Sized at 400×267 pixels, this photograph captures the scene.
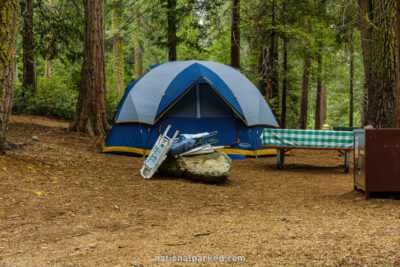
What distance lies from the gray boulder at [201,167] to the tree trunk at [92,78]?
501 cm

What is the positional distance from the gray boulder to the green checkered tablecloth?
6.75 ft

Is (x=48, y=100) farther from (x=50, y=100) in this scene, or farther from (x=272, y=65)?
(x=272, y=65)

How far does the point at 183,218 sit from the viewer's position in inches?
193

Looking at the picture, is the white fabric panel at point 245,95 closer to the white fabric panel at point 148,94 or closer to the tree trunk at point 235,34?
the white fabric panel at point 148,94

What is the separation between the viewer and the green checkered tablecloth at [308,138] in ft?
29.5

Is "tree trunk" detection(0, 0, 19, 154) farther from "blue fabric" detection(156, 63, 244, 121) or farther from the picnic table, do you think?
the picnic table

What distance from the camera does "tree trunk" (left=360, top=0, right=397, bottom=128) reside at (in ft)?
29.1

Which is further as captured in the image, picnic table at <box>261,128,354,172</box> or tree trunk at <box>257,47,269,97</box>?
tree trunk at <box>257,47,269,97</box>

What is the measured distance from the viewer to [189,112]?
36.2ft

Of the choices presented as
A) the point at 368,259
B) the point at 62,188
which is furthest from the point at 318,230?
the point at 62,188

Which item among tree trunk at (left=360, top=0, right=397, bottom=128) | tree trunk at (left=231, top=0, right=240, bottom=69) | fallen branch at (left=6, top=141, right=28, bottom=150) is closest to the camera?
fallen branch at (left=6, top=141, right=28, bottom=150)

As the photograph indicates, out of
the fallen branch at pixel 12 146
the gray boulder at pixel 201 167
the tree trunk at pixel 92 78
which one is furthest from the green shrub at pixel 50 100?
the gray boulder at pixel 201 167

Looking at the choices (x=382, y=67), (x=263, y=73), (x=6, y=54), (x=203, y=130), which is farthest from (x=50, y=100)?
(x=382, y=67)

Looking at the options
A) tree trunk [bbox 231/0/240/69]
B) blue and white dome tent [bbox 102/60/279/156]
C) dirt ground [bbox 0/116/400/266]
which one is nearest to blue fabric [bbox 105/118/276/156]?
blue and white dome tent [bbox 102/60/279/156]
